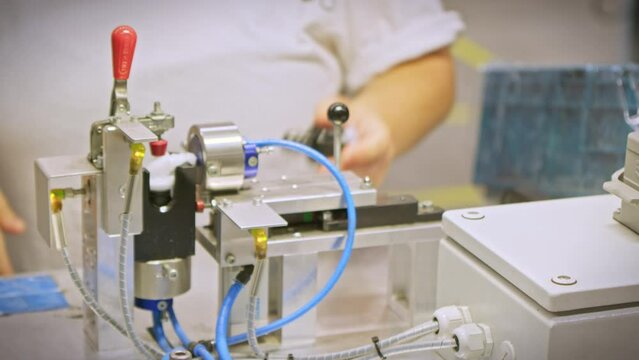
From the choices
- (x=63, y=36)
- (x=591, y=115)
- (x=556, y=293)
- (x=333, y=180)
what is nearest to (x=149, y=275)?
(x=333, y=180)

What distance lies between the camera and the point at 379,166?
8.06 ft

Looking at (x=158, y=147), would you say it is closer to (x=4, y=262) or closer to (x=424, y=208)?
(x=424, y=208)

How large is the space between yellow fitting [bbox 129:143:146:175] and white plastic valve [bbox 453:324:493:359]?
1.60 ft

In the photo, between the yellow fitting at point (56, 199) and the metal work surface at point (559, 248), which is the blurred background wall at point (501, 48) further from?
the yellow fitting at point (56, 199)

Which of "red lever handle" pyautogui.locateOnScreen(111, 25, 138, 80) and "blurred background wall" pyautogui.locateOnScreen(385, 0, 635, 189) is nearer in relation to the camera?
"red lever handle" pyautogui.locateOnScreen(111, 25, 138, 80)

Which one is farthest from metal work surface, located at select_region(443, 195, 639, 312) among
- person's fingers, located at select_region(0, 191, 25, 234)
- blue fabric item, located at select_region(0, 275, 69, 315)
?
person's fingers, located at select_region(0, 191, 25, 234)

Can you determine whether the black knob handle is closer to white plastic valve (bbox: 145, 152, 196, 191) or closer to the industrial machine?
the industrial machine

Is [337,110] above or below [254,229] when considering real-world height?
above

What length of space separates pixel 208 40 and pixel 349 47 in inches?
14.8

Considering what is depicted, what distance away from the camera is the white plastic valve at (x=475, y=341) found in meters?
1.26

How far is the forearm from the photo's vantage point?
2.45m

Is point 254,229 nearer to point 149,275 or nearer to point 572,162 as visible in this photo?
point 149,275

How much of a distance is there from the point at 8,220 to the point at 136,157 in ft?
2.88

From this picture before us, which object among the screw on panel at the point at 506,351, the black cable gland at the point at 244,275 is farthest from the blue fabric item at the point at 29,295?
the screw on panel at the point at 506,351
